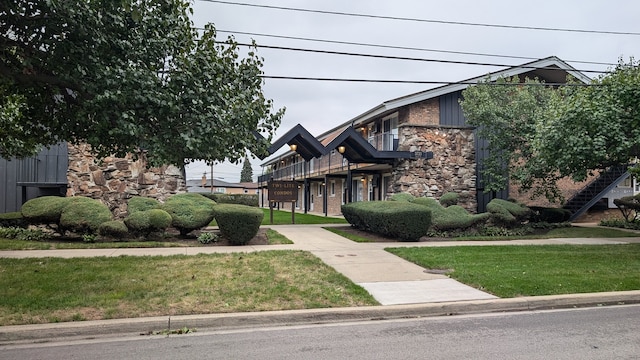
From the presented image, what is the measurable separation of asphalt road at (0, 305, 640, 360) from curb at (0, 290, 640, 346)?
0.19 metres

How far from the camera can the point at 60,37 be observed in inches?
270

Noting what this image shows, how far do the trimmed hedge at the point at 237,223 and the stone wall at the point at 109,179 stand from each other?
6.04m

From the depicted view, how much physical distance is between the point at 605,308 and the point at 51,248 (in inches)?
479

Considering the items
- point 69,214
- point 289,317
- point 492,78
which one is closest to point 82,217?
point 69,214

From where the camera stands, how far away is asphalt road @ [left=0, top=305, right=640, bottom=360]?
15.6 feet

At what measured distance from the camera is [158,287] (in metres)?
7.22

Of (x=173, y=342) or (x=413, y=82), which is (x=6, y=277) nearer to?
(x=173, y=342)

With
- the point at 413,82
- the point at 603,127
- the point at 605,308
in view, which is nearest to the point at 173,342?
the point at 605,308

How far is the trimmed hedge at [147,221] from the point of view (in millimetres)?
12609

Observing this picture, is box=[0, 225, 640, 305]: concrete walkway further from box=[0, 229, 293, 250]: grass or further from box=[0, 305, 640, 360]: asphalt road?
box=[0, 305, 640, 360]: asphalt road

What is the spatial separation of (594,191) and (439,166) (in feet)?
27.0

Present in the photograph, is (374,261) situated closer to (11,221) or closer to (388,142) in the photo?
(388,142)

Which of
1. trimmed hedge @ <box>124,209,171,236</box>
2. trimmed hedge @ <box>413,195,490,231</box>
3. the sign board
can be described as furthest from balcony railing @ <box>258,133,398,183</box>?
trimmed hedge @ <box>124,209,171,236</box>

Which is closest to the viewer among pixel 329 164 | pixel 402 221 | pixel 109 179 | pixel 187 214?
pixel 187 214
